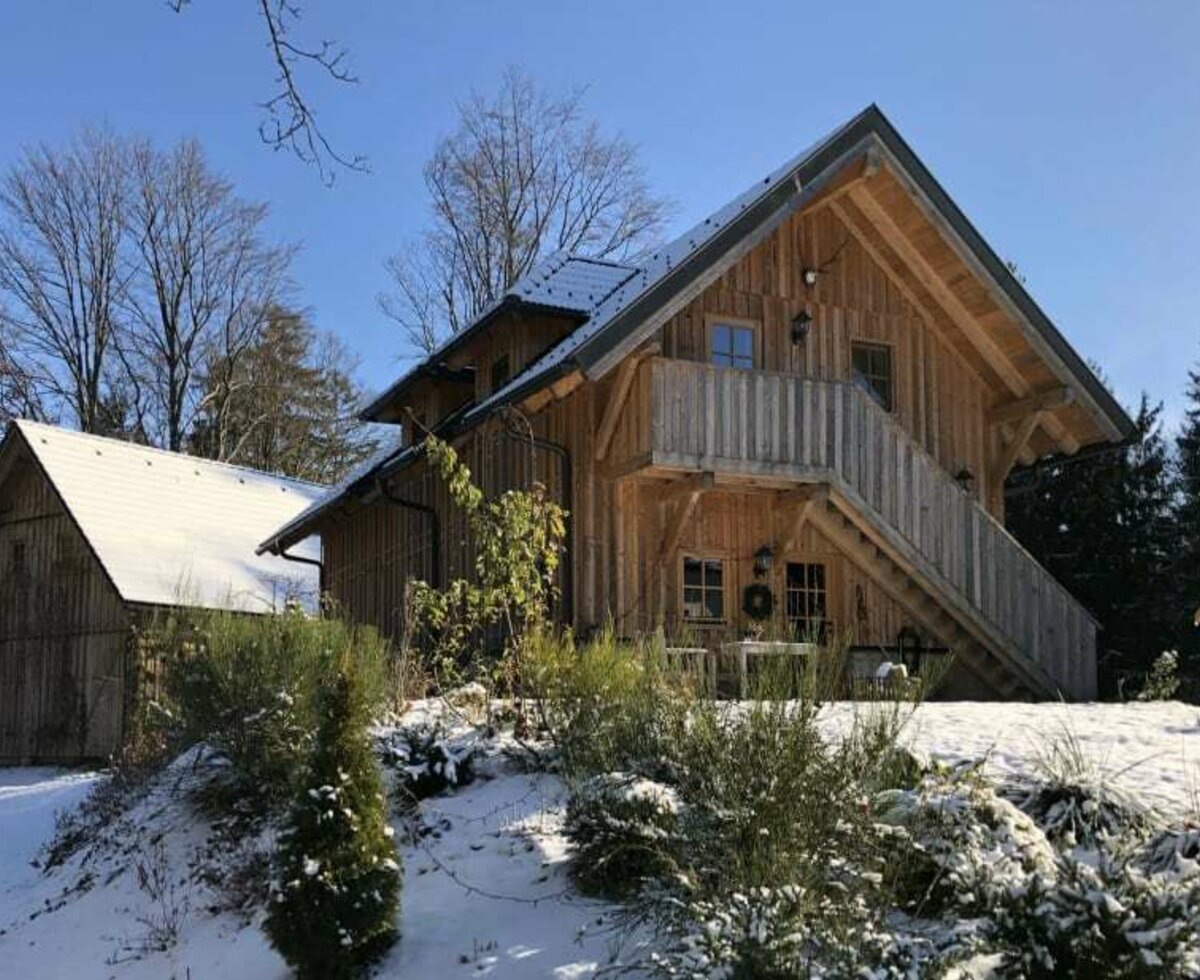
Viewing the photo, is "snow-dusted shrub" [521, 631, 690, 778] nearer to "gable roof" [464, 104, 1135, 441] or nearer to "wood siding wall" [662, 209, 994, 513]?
"gable roof" [464, 104, 1135, 441]

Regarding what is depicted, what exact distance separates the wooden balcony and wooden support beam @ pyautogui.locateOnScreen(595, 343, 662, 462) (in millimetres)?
225

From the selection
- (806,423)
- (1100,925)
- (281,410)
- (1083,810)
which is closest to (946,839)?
(1083,810)

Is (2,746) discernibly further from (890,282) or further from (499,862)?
(499,862)

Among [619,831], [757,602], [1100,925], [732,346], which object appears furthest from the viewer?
[732,346]

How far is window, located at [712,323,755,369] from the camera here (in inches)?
644

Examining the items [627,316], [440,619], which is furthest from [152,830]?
[627,316]

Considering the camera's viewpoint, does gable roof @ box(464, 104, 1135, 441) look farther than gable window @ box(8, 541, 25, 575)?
No

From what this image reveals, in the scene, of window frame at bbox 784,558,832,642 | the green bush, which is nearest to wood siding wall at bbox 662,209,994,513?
window frame at bbox 784,558,832,642

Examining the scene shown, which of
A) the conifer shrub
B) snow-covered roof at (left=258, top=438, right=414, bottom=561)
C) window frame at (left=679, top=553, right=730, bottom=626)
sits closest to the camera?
the conifer shrub

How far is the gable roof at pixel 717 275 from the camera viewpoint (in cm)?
1415

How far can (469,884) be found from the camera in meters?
7.31

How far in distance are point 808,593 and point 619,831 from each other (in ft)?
35.0

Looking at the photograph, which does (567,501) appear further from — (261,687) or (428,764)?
(428,764)

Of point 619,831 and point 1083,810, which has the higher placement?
point 1083,810
